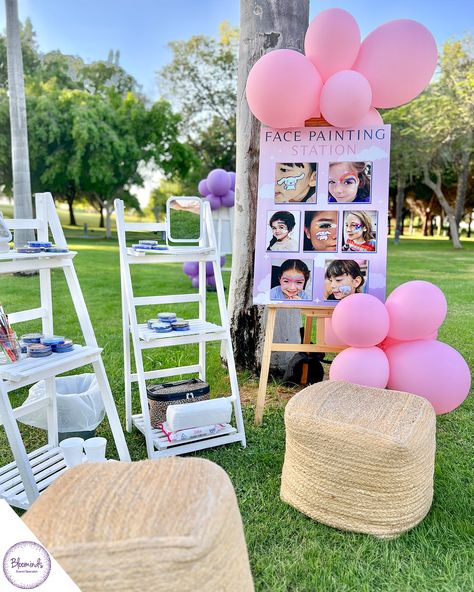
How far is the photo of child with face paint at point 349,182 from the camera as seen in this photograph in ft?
8.67

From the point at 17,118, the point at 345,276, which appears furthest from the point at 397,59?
the point at 17,118

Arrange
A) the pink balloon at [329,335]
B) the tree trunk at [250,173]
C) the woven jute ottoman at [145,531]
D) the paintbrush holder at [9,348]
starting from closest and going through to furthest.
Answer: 1. the woven jute ottoman at [145,531]
2. the paintbrush holder at [9,348]
3. the pink balloon at [329,335]
4. the tree trunk at [250,173]

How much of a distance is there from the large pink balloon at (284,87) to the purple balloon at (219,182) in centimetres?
469

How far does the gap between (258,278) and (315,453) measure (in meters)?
1.08

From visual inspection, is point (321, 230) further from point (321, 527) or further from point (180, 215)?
point (321, 527)

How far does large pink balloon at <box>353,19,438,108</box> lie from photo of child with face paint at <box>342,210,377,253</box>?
1.97 feet

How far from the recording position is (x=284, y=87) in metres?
2.43

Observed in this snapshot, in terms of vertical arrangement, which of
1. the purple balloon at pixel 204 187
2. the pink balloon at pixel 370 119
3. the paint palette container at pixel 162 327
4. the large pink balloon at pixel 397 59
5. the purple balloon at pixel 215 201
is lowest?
the paint palette container at pixel 162 327

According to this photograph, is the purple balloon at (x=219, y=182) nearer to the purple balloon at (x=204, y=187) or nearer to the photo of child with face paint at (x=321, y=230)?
the purple balloon at (x=204, y=187)

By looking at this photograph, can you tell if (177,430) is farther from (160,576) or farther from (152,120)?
(152,120)

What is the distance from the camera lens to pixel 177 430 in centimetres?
251

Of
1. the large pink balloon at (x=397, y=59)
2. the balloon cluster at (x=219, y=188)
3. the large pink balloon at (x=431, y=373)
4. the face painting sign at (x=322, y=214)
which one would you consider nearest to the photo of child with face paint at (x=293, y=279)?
the face painting sign at (x=322, y=214)

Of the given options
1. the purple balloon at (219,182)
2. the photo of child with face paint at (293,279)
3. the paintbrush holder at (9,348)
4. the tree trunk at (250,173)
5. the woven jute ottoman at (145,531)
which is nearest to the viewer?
the woven jute ottoman at (145,531)

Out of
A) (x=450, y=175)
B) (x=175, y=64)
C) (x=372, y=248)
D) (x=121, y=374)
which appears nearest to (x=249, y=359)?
(x=121, y=374)
